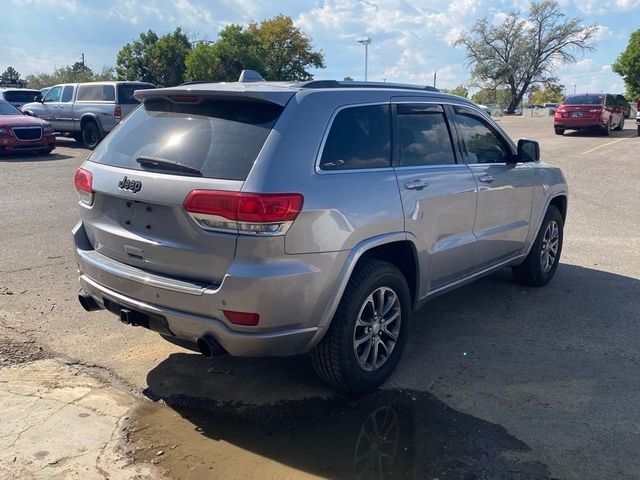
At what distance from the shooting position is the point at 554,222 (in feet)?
20.9

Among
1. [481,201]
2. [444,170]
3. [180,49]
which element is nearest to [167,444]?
[444,170]

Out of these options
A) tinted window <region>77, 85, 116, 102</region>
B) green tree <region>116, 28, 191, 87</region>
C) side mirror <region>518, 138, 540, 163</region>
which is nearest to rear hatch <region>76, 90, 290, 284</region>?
side mirror <region>518, 138, 540, 163</region>

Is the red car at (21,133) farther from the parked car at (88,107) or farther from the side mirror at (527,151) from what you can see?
the side mirror at (527,151)

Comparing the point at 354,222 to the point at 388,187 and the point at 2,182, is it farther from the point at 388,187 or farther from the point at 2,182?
the point at 2,182

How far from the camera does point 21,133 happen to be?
1633 centimetres

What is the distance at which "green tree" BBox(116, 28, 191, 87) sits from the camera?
148 ft

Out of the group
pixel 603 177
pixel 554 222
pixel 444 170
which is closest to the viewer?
pixel 444 170

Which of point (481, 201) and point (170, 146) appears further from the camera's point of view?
point (481, 201)

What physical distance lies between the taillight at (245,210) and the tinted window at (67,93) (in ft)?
59.5

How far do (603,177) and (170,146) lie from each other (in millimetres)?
13158

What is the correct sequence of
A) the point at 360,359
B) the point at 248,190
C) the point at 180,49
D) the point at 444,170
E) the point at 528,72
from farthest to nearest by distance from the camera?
the point at 528,72
the point at 180,49
the point at 444,170
the point at 360,359
the point at 248,190

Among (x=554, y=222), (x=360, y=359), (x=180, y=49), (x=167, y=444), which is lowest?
(x=167, y=444)

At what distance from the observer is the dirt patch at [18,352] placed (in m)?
4.39

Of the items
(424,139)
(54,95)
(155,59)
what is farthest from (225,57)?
(424,139)
